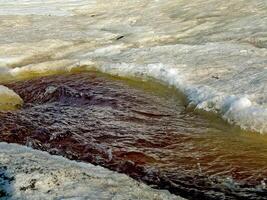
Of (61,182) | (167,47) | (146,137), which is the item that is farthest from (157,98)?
(61,182)

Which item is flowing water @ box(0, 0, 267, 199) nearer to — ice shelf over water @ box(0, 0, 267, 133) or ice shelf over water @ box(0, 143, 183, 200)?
ice shelf over water @ box(0, 0, 267, 133)

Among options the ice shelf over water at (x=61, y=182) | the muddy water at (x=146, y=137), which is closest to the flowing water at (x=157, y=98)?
the muddy water at (x=146, y=137)

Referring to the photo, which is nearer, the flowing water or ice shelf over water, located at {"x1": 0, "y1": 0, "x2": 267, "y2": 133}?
the flowing water

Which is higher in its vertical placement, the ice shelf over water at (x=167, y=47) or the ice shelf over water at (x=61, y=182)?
the ice shelf over water at (x=61, y=182)

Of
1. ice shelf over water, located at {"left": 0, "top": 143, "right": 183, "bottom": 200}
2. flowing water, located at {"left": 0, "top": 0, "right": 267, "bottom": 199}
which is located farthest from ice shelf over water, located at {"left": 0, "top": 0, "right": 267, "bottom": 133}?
ice shelf over water, located at {"left": 0, "top": 143, "right": 183, "bottom": 200}

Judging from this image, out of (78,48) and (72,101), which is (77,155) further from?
(78,48)

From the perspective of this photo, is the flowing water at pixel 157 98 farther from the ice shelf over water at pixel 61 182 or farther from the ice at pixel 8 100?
the ice shelf over water at pixel 61 182

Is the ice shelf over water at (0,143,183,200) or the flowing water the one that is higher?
the ice shelf over water at (0,143,183,200)
